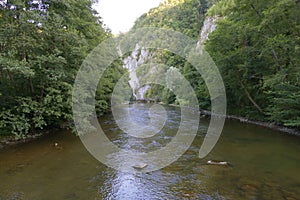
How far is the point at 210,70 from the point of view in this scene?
79.7 ft

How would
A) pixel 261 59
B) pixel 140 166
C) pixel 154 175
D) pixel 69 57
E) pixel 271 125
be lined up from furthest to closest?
pixel 261 59
pixel 271 125
pixel 69 57
pixel 140 166
pixel 154 175

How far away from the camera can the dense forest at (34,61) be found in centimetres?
991

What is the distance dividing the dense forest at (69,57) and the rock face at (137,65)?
5480cm

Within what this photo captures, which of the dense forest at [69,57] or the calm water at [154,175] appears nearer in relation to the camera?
the calm water at [154,175]

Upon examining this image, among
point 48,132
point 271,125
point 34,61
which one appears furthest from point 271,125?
point 34,61

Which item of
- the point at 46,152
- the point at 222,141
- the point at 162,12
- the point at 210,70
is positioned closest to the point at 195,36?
the point at 162,12

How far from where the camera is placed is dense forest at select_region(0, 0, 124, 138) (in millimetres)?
9906

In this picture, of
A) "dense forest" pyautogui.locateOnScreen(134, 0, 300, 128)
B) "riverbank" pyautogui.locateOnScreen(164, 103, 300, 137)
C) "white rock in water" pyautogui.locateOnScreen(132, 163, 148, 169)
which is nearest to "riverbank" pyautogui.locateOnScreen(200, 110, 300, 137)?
"riverbank" pyautogui.locateOnScreen(164, 103, 300, 137)

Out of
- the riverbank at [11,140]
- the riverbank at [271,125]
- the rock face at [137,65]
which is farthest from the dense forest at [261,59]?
the rock face at [137,65]

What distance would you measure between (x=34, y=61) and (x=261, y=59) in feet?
56.8

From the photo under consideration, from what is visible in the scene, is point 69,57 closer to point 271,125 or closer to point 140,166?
point 140,166

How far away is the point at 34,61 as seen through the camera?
33.0ft

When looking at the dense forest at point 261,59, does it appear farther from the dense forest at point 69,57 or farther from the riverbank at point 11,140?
the riverbank at point 11,140

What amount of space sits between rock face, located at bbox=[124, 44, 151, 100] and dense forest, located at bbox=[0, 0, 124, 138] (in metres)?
61.3
